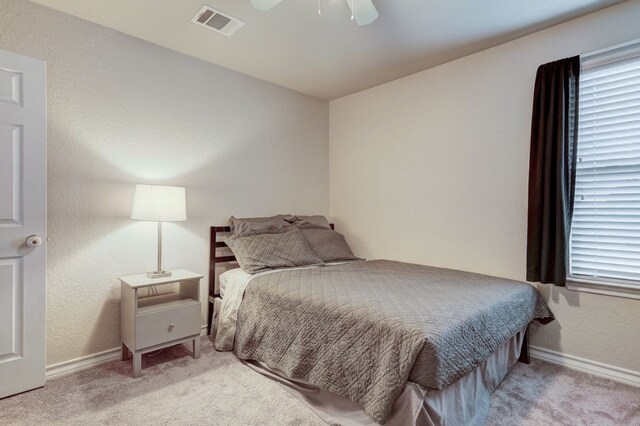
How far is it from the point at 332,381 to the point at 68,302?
190 cm

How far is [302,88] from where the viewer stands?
3668 millimetres

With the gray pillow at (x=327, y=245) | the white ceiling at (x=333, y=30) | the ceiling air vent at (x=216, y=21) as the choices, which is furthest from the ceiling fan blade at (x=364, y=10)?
the gray pillow at (x=327, y=245)

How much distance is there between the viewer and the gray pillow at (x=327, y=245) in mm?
3223

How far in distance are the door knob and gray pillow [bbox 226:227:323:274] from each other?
50.6 inches

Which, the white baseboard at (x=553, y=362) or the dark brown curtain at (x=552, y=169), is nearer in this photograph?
the white baseboard at (x=553, y=362)

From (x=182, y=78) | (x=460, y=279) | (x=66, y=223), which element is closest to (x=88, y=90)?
(x=182, y=78)

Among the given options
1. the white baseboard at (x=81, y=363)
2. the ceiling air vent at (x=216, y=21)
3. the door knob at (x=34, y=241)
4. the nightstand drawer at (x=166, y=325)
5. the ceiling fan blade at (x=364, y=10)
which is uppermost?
the ceiling air vent at (x=216, y=21)

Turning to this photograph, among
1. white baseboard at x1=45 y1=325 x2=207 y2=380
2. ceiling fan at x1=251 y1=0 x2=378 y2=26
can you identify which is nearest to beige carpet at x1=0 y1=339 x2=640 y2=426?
white baseboard at x1=45 y1=325 x2=207 y2=380

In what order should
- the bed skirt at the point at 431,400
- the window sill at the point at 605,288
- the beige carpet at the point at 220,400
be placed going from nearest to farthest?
the bed skirt at the point at 431,400
the beige carpet at the point at 220,400
the window sill at the point at 605,288

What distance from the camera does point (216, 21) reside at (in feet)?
7.70

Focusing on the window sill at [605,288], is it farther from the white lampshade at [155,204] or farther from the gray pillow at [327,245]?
the white lampshade at [155,204]

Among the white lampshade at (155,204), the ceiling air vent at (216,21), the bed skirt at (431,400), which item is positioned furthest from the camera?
the white lampshade at (155,204)

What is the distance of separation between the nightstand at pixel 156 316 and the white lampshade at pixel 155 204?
45cm

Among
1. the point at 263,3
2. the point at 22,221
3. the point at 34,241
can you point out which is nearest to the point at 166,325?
the point at 34,241
